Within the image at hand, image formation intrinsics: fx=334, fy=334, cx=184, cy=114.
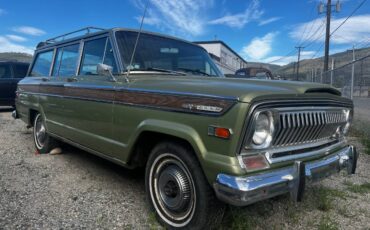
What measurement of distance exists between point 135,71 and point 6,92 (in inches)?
395

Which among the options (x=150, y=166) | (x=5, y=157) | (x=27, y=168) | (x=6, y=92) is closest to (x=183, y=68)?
(x=150, y=166)

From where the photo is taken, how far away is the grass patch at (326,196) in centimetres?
359

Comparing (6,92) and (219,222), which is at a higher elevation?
(6,92)

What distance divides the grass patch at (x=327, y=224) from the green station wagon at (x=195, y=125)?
0.52 meters

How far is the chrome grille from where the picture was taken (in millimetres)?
2592

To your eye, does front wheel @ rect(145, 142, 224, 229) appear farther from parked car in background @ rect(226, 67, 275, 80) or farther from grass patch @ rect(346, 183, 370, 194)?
grass patch @ rect(346, 183, 370, 194)

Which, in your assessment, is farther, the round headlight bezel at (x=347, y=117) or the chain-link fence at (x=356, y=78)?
the chain-link fence at (x=356, y=78)

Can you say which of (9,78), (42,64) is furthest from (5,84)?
(42,64)

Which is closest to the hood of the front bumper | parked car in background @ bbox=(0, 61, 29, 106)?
the front bumper

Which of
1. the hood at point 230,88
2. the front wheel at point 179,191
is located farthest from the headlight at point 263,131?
the front wheel at point 179,191

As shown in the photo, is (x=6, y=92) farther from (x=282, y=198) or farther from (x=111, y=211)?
(x=282, y=198)

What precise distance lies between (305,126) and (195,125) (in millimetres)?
941

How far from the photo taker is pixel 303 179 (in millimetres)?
2559

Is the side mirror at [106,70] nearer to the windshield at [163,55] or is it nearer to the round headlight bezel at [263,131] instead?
the windshield at [163,55]
